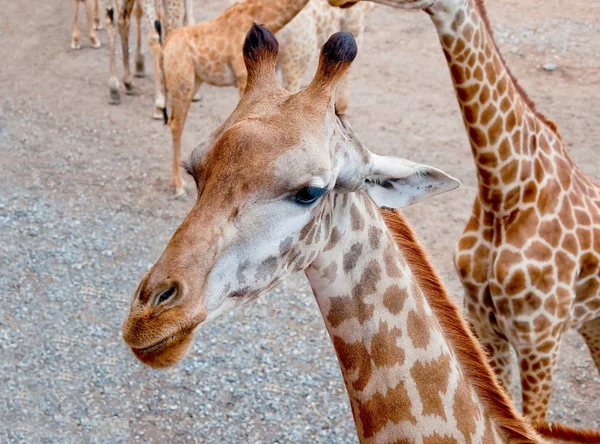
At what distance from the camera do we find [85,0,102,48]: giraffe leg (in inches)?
530

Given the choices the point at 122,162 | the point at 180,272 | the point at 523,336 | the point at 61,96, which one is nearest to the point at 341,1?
the point at 523,336

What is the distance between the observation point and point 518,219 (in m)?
4.41

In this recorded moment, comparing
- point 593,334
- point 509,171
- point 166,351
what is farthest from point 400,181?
point 593,334

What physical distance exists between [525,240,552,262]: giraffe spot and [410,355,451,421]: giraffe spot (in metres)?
1.73

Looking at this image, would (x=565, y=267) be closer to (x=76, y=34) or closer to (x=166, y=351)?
(x=166, y=351)

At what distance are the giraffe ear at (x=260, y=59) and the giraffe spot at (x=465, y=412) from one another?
1318 millimetres

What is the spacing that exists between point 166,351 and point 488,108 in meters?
2.51

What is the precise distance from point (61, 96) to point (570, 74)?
25.2 ft

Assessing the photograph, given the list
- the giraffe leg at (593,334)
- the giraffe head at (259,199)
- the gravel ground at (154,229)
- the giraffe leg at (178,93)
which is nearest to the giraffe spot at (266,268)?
the giraffe head at (259,199)

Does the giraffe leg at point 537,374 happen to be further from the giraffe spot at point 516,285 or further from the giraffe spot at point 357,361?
the giraffe spot at point 357,361

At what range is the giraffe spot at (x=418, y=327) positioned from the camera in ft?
9.40

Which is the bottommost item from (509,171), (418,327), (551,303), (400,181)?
(551,303)

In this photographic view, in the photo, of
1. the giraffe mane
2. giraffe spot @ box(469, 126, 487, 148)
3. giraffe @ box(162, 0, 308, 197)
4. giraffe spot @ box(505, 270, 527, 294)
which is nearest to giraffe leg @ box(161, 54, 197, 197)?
giraffe @ box(162, 0, 308, 197)

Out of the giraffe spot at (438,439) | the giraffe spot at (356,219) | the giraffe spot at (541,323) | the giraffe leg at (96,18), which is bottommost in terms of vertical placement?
the giraffe leg at (96,18)
